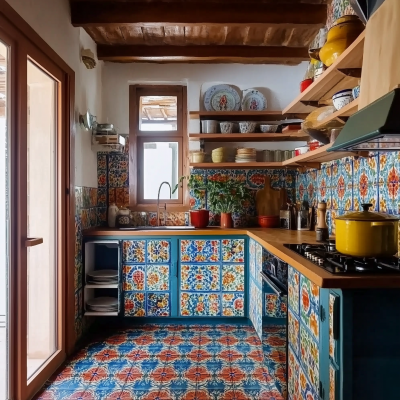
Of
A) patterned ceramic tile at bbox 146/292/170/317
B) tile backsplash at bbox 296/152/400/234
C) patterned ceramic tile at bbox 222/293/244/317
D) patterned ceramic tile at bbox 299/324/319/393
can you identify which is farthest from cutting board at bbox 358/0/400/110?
patterned ceramic tile at bbox 146/292/170/317

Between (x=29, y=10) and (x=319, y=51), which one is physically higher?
(x=29, y=10)

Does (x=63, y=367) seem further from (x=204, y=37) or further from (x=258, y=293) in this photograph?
(x=204, y=37)

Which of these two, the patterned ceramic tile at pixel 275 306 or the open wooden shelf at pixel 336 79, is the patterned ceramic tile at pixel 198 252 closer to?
the patterned ceramic tile at pixel 275 306

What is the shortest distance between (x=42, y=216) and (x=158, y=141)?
1.70m

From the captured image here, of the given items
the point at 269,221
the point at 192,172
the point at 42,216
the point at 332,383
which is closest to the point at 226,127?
the point at 192,172

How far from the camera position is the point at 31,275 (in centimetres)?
241

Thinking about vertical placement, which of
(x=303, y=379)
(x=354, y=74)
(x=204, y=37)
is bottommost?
(x=303, y=379)

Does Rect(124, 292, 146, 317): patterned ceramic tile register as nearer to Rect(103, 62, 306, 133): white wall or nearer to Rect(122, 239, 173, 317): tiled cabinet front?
Rect(122, 239, 173, 317): tiled cabinet front

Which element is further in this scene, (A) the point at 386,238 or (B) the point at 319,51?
(B) the point at 319,51

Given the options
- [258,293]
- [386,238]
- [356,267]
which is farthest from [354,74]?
[258,293]

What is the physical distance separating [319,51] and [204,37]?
4.71ft

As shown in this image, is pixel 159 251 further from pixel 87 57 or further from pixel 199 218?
pixel 87 57

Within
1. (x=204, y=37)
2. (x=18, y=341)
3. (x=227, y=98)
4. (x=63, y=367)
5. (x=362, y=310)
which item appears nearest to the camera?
(x=362, y=310)

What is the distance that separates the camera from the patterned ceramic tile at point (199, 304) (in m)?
3.27
